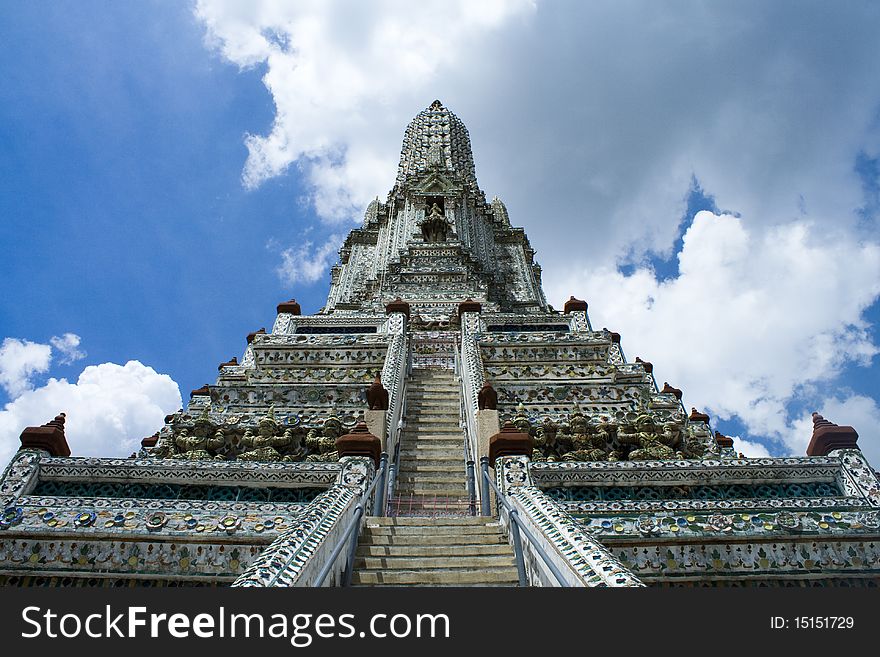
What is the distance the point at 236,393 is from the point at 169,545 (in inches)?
228

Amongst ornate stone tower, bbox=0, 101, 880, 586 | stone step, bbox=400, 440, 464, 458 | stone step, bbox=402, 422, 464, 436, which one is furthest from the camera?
stone step, bbox=402, 422, 464, 436

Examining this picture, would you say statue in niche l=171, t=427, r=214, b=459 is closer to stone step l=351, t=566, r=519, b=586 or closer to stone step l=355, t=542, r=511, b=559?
stone step l=355, t=542, r=511, b=559

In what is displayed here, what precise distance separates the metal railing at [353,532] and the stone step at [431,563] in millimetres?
297

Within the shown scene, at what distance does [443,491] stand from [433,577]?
3222 millimetres

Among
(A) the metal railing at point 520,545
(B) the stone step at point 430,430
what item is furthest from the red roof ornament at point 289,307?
(A) the metal railing at point 520,545

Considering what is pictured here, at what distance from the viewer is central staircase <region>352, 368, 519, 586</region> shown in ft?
18.4

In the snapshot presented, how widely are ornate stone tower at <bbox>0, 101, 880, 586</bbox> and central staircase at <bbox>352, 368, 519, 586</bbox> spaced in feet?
0.09

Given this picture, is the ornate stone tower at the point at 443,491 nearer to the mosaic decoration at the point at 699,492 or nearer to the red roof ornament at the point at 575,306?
the mosaic decoration at the point at 699,492

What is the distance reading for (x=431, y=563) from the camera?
592 centimetres

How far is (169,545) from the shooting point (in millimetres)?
5922

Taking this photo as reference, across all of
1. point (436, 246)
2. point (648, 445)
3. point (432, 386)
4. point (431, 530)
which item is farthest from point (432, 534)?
point (436, 246)

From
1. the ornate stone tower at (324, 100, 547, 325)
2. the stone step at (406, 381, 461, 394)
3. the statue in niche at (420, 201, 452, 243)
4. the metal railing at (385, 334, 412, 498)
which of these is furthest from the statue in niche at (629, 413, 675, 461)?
the statue in niche at (420, 201, 452, 243)

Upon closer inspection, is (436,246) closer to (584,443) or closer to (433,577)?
(584,443)

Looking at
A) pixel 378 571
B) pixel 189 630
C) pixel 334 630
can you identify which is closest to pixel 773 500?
pixel 378 571
